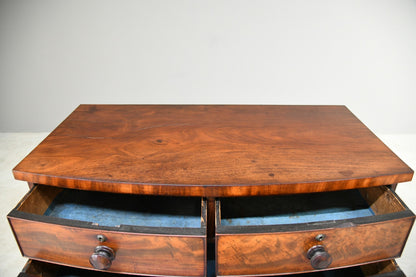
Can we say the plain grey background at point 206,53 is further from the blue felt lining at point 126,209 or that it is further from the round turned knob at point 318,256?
the round turned knob at point 318,256

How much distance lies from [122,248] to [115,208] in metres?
0.20

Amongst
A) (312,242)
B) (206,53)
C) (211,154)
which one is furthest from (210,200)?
(206,53)

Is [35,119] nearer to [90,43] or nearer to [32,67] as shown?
[32,67]

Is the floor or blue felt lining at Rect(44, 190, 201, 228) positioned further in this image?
the floor

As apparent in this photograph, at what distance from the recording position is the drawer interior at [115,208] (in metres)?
0.77

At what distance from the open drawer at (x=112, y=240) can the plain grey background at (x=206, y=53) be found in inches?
33.9

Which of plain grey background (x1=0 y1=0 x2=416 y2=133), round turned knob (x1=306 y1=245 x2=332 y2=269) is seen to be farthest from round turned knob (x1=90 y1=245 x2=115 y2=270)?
plain grey background (x1=0 y1=0 x2=416 y2=133)

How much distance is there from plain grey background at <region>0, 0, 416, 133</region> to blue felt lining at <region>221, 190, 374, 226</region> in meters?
0.79

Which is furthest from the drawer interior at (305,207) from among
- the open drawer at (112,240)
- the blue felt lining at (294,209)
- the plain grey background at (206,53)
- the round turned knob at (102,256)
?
the plain grey background at (206,53)

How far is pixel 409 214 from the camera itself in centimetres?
65

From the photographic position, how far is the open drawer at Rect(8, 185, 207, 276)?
2.03 feet

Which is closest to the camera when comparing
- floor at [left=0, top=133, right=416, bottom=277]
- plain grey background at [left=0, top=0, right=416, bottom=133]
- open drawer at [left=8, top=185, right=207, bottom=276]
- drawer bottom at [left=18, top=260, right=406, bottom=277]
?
open drawer at [left=8, top=185, right=207, bottom=276]

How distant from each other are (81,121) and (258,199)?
0.57 metres

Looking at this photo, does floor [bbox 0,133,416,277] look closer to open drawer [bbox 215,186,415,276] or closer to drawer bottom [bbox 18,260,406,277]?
drawer bottom [bbox 18,260,406,277]
